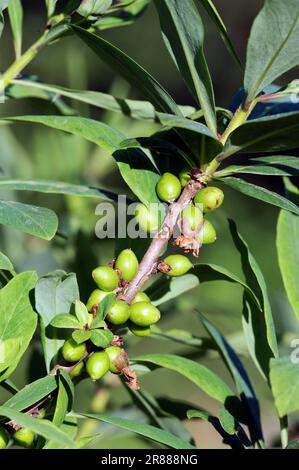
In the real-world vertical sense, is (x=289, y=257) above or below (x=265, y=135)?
below

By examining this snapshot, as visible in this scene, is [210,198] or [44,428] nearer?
[44,428]

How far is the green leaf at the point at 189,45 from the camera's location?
2.69 feet

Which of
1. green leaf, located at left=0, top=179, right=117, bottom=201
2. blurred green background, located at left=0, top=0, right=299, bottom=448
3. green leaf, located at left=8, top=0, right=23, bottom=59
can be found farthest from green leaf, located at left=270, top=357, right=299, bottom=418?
green leaf, located at left=8, top=0, right=23, bottom=59

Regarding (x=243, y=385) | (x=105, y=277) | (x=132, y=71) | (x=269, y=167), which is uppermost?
(x=132, y=71)

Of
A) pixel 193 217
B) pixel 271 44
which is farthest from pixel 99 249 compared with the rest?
pixel 271 44

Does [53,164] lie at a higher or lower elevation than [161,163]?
lower

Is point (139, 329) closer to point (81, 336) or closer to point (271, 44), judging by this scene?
point (81, 336)

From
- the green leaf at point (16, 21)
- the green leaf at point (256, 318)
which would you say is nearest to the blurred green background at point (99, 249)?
the green leaf at point (16, 21)

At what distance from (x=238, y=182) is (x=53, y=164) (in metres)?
0.89

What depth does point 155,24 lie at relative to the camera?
12.1ft

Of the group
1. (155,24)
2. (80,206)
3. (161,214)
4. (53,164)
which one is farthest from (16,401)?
(155,24)

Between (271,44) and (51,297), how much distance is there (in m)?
0.39

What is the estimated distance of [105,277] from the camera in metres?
0.83
